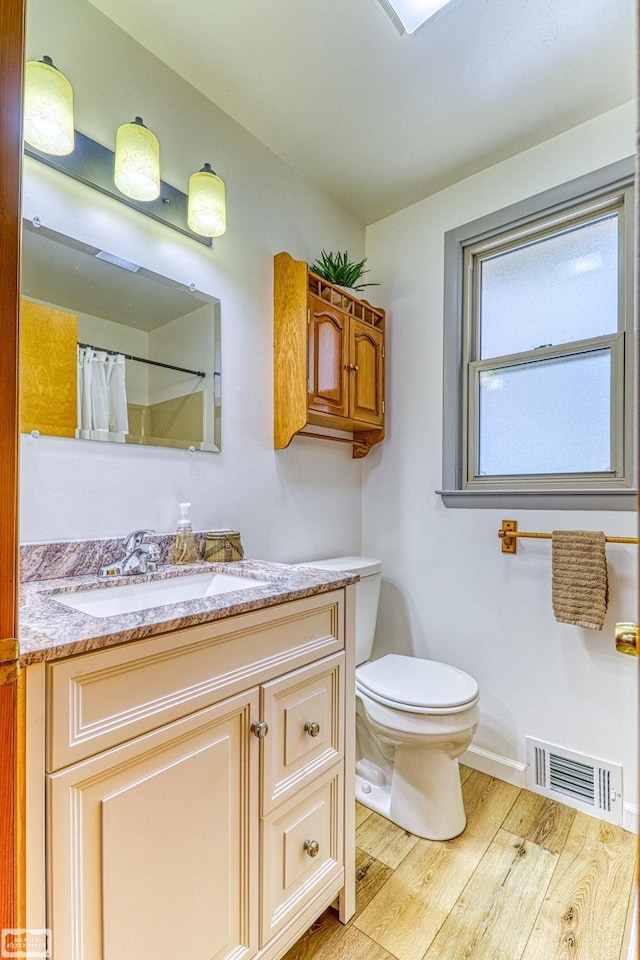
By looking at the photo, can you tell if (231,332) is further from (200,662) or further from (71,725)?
(71,725)

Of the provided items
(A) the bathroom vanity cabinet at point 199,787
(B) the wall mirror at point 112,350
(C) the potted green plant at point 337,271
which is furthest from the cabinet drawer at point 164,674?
(C) the potted green plant at point 337,271

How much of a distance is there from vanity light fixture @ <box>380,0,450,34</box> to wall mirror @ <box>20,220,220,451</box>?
3.05 feet

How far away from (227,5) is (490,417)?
5.30 ft

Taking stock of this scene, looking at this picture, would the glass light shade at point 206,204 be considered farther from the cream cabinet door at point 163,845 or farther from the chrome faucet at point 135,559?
the cream cabinet door at point 163,845

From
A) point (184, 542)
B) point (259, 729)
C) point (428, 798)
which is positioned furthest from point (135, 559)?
point (428, 798)

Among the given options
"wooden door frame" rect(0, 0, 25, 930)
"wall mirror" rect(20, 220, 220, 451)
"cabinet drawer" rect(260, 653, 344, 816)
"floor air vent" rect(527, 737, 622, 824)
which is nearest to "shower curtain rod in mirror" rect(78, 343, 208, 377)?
"wall mirror" rect(20, 220, 220, 451)

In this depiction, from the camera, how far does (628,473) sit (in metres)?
1.55

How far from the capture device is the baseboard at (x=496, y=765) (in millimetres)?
1714

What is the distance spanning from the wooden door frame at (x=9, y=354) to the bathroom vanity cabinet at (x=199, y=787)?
9cm

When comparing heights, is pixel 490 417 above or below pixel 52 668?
above

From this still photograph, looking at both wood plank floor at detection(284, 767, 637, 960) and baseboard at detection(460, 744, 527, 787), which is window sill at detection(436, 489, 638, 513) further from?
wood plank floor at detection(284, 767, 637, 960)

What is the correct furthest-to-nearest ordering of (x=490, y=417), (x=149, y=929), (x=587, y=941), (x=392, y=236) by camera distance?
(x=392, y=236), (x=490, y=417), (x=587, y=941), (x=149, y=929)

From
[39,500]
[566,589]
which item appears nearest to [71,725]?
[39,500]

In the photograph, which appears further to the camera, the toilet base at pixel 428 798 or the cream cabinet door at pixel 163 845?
the toilet base at pixel 428 798
